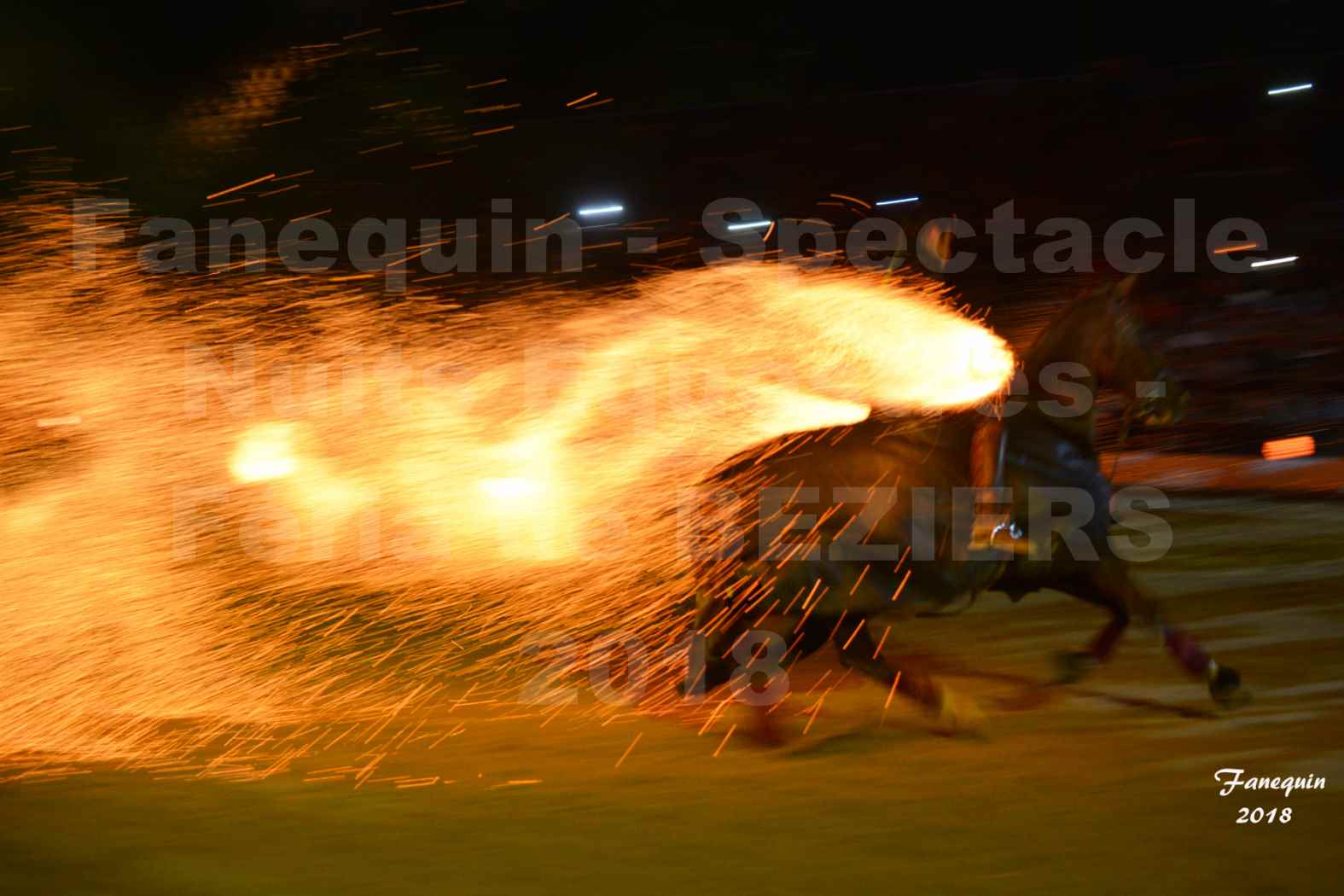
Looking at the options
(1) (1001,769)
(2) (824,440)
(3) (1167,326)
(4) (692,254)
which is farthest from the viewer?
(3) (1167,326)

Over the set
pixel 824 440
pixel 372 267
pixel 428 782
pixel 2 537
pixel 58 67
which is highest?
pixel 58 67

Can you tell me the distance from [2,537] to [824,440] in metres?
3.73

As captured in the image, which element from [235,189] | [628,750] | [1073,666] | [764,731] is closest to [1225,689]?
[1073,666]

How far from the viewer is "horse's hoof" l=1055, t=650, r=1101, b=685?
6410 millimetres

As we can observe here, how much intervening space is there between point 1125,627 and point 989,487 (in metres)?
1.01

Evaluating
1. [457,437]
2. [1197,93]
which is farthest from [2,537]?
[1197,93]

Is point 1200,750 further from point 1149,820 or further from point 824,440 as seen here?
point 824,440

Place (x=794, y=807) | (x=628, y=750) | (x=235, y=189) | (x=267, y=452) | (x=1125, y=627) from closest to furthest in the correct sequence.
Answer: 1. (x=794, y=807)
2. (x=628, y=750)
3. (x=1125, y=627)
4. (x=267, y=452)
5. (x=235, y=189)

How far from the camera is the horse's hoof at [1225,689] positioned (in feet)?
20.1

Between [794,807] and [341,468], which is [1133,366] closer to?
[794,807]

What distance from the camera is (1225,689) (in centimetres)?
615

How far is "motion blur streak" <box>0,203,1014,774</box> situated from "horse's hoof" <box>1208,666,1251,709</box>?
161 centimetres

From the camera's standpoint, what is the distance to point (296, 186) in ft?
35.2

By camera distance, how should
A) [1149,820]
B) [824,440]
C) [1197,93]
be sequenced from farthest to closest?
[1197,93] → [824,440] → [1149,820]
